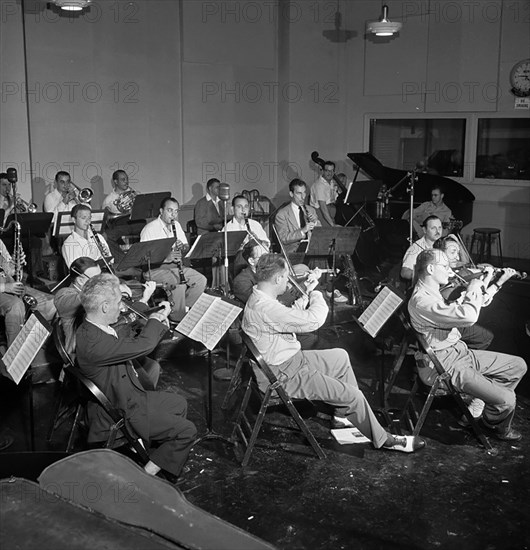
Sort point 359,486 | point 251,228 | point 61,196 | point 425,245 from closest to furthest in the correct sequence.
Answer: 1. point 359,486
2. point 425,245
3. point 251,228
4. point 61,196

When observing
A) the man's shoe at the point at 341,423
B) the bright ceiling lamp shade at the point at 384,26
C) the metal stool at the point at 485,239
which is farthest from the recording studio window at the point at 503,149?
the man's shoe at the point at 341,423

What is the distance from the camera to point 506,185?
10.6 metres

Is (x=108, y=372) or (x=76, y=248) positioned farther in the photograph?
(x=76, y=248)

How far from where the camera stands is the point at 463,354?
4773 mm

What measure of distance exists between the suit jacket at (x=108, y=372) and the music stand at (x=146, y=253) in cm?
240

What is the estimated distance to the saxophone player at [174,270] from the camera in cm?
699

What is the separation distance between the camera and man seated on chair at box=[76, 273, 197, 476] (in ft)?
13.0

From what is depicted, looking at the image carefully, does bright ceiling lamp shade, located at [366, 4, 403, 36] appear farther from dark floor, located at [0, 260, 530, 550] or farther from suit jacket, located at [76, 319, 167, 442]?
suit jacket, located at [76, 319, 167, 442]

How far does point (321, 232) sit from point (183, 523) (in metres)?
6.14

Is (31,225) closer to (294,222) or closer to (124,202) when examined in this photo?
(124,202)

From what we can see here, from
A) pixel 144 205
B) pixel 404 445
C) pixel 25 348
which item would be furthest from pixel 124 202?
pixel 404 445

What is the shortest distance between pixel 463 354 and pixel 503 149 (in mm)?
6691

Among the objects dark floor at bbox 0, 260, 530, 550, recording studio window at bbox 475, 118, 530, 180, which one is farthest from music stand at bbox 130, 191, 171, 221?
recording studio window at bbox 475, 118, 530, 180

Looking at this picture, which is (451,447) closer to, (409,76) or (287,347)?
(287,347)
